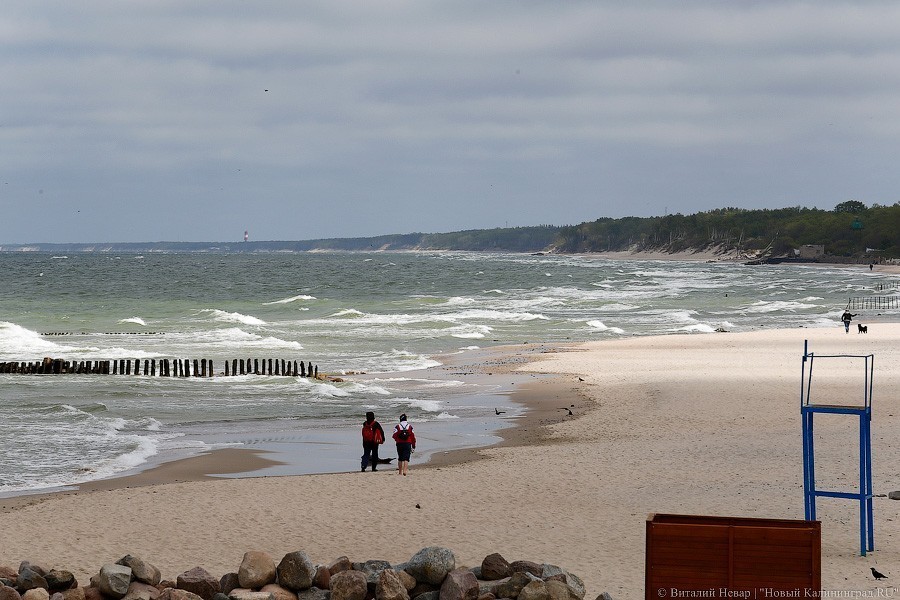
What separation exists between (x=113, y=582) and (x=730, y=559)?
6108 millimetres

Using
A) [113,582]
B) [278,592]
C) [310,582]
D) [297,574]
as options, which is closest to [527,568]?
[310,582]

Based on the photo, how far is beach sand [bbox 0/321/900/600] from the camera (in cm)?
1331

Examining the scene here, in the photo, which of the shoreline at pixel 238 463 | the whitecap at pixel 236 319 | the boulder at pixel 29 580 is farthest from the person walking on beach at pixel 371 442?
the whitecap at pixel 236 319

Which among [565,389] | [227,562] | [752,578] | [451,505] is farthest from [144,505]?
[565,389]

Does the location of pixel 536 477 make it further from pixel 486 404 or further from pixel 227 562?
pixel 486 404

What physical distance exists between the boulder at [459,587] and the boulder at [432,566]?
20cm

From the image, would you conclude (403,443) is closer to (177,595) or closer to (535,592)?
(177,595)

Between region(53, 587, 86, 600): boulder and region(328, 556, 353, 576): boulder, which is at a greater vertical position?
region(328, 556, 353, 576): boulder

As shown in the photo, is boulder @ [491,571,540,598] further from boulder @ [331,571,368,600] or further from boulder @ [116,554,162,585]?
boulder @ [116,554,162,585]

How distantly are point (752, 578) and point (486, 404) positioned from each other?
19.5 m

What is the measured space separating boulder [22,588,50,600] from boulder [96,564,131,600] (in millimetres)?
530

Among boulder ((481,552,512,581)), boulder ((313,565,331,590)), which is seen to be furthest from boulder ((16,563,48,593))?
boulder ((481,552,512,581))

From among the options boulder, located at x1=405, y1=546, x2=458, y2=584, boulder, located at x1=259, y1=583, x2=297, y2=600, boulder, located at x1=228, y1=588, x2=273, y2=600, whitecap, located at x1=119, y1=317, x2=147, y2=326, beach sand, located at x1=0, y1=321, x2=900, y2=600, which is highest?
boulder, located at x1=405, y1=546, x2=458, y2=584

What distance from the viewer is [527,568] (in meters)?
10.9
